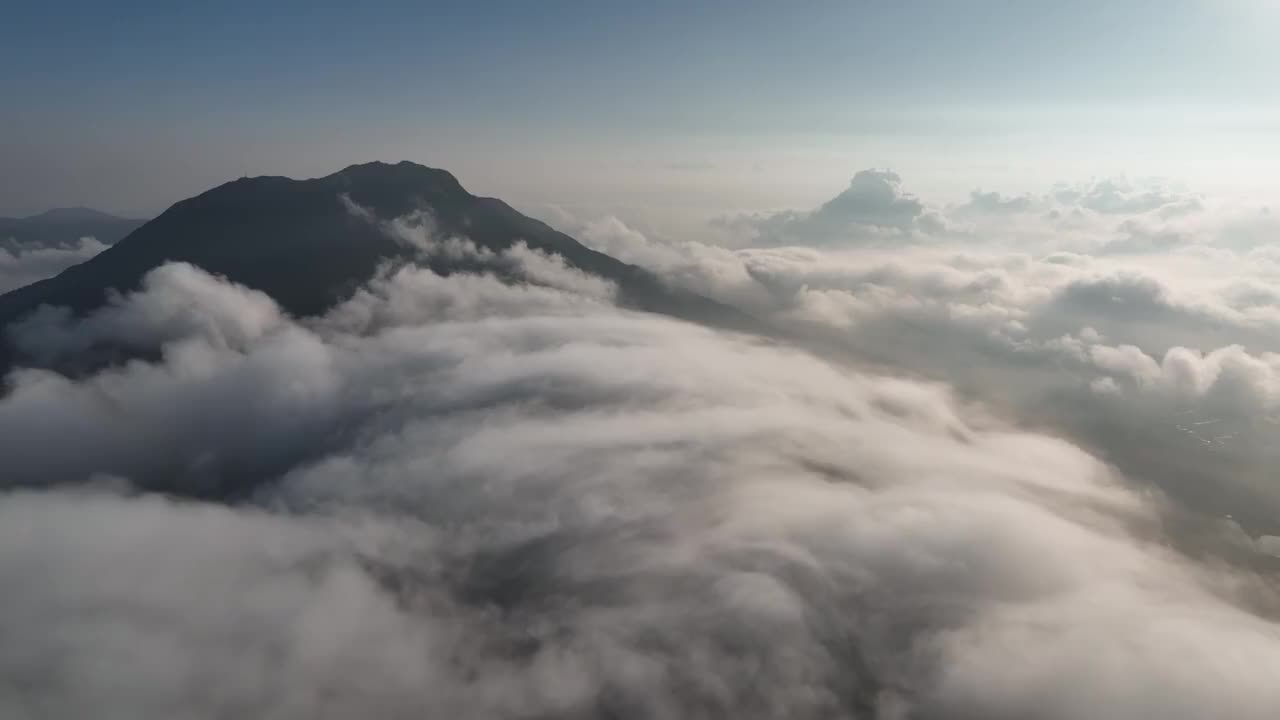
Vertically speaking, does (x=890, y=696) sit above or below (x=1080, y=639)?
below

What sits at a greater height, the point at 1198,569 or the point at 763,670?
the point at 763,670

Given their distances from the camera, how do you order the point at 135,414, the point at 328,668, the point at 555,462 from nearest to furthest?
the point at 328,668
the point at 555,462
the point at 135,414

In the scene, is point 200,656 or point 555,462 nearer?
point 200,656

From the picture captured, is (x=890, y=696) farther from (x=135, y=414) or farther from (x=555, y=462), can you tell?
(x=135, y=414)

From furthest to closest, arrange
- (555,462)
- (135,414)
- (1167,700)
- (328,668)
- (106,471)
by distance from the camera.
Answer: (135,414) < (106,471) < (555,462) < (328,668) < (1167,700)

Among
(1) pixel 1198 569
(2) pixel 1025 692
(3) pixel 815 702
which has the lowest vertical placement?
(1) pixel 1198 569

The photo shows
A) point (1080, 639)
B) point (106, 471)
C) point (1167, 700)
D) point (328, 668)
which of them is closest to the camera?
point (1167, 700)

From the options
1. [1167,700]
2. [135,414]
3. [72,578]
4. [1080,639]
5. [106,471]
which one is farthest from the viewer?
[135,414]

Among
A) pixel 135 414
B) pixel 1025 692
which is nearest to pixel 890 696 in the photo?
pixel 1025 692

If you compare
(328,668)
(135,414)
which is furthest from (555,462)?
Result: (135,414)

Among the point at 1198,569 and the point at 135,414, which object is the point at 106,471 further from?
the point at 1198,569
